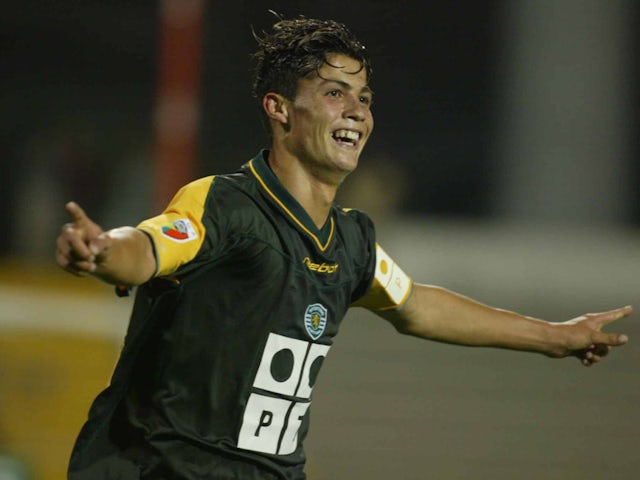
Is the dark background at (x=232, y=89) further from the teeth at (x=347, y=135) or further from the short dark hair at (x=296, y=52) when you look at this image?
the teeth at (x=347, y=135)

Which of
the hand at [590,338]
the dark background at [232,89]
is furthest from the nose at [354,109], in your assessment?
the dark background at [232,89]

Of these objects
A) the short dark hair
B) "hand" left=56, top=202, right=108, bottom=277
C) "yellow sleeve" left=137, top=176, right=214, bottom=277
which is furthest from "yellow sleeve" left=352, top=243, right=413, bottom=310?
"hand" left=56, top=202, right=108, bottom=277

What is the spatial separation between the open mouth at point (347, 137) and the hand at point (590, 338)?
102 centimetres

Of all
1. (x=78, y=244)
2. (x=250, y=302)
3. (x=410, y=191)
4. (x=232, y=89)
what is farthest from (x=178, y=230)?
(x=232, y=89)

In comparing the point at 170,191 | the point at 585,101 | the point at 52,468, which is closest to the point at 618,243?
the point at 585,101

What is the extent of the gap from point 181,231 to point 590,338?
5.27ft

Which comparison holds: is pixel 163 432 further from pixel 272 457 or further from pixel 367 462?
pixel 367 462

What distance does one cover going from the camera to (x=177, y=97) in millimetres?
8297

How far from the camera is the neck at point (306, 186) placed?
3.34m

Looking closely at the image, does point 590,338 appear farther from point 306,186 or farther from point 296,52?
point 296,52

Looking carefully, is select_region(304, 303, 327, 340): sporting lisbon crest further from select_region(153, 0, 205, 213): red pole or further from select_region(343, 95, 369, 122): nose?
select_region(153, 0, 205, 213): red pole

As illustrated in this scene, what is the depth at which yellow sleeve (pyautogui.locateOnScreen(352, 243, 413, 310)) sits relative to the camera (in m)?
3.69

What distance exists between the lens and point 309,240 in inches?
128

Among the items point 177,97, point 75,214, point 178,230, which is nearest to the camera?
point 75,214
